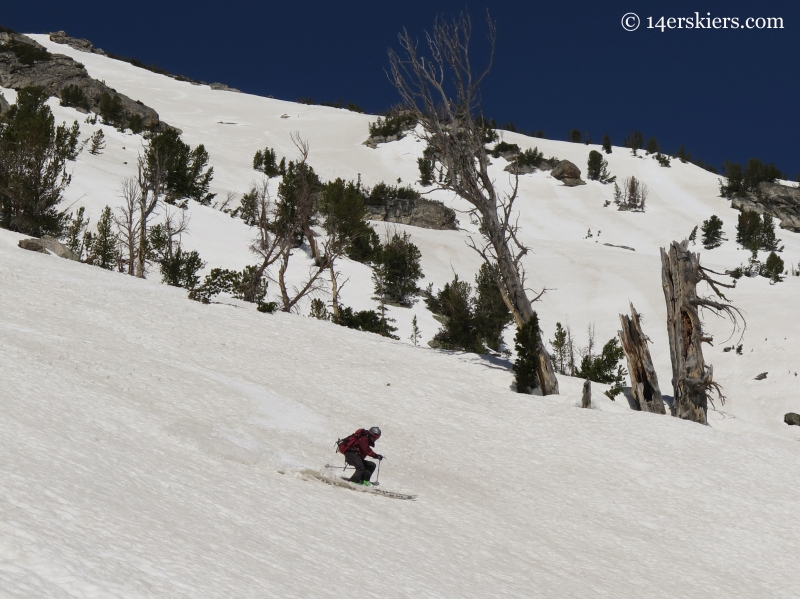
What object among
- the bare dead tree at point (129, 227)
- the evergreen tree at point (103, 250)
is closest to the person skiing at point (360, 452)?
the bare dead tree at point (129, 227)

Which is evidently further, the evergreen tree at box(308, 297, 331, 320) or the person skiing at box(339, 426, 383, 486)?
the evergreen tree at box(308, 297, 331, 320)

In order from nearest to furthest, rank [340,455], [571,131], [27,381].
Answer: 1. [27,381]
2. [340,455]
3. [571,131]

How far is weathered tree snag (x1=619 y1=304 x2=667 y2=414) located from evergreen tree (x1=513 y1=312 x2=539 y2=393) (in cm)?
274

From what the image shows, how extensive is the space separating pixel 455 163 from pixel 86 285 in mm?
12861

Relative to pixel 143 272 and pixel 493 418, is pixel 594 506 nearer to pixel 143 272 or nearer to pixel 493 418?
pixel 493 418

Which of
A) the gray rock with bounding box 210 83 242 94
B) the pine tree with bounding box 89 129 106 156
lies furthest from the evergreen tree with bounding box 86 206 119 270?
the gray rock with bounding box 210 83 242 94

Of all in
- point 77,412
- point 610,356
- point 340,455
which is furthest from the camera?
point 610,356

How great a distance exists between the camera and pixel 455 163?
22.9m

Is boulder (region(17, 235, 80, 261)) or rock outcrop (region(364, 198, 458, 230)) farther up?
rock outcrop (region(364, 198, 458, 230))

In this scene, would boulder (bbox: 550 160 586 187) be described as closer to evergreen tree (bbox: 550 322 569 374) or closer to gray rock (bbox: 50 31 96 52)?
evergreen tree (bbox: 550 322 569 374)

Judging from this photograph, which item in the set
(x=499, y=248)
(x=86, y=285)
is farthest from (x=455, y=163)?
(x=86, y=285)

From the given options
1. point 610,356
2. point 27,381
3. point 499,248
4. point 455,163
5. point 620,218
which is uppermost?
point 620,218

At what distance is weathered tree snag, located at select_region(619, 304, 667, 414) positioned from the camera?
817 inches

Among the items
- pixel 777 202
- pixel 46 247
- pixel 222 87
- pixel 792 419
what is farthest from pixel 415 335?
pixel 222 87
